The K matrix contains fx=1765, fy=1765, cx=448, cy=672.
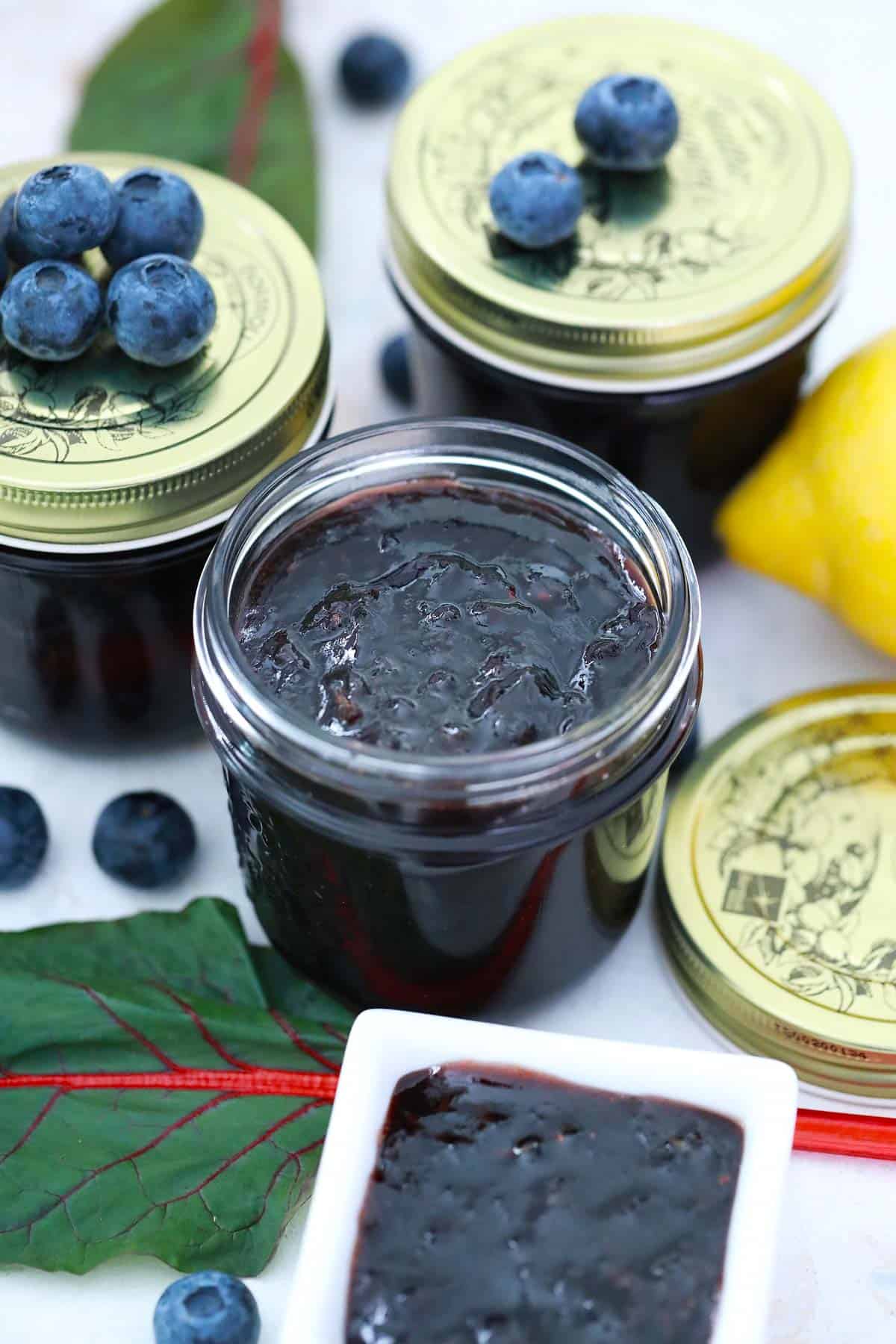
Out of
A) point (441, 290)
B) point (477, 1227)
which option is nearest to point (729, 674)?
point (441, 290)

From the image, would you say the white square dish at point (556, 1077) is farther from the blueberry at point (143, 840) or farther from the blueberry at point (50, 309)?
the blueberry at point (50, 309)

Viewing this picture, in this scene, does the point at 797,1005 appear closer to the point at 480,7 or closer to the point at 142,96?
the point at 142,96

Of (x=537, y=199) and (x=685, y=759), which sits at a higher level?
(x=537, y=199)

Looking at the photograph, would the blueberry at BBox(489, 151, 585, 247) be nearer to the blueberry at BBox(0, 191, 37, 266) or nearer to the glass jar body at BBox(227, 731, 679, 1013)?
the blueberry at BBox(0, 191, 37, 266)

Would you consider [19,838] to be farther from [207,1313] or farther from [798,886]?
[798,886]

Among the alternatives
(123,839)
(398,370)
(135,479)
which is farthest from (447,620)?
(398,370)

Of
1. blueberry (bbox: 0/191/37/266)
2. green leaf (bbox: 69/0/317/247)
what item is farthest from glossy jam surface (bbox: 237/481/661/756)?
green leaf (bbox: 69/0/317/247)

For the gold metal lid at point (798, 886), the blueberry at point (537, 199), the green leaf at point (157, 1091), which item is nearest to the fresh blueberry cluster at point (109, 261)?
the blueberry at point (537, 199)
